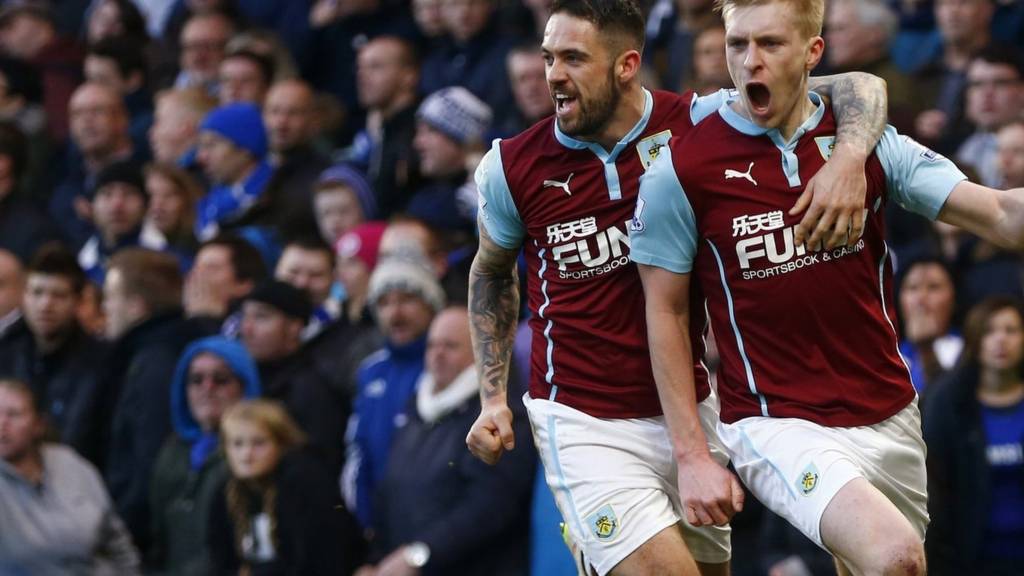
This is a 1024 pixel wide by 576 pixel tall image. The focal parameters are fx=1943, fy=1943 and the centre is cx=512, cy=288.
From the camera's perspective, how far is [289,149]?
12383 mm

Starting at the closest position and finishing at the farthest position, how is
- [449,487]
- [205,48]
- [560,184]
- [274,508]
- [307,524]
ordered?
1. [560,184]
2. [449,487]
3. [307,524]
4. [274,508]
5. [205,48]

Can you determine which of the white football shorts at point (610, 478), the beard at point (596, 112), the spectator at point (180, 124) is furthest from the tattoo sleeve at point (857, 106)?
the spectator at point (180, 124)

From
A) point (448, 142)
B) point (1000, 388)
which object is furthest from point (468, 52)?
point (1000, 388)

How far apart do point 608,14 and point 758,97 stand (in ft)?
2.28

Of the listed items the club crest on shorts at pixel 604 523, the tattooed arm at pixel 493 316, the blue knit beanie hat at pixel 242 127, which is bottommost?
the blue knit beanie hat at pixel 242 127

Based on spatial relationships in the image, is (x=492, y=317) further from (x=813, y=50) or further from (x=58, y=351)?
(x=58, y=351)

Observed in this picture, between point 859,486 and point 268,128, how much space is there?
758 centimetres

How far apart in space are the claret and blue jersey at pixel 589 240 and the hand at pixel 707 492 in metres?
0.47

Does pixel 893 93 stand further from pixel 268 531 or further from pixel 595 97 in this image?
pixel 595 97

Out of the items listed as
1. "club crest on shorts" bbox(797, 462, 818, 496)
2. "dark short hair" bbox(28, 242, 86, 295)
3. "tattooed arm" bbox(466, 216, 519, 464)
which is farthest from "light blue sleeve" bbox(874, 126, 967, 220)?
"dark short hair" bbox(28, 242, 86, 295)

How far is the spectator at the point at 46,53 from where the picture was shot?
51.6 ft

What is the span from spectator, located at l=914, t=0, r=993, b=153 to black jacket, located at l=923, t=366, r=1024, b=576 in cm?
223

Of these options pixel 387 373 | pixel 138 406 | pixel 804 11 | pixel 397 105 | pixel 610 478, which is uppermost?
pixel 804 11

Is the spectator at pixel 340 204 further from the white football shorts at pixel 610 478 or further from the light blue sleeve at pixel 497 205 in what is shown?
the white football shorts at pixel 610 478
